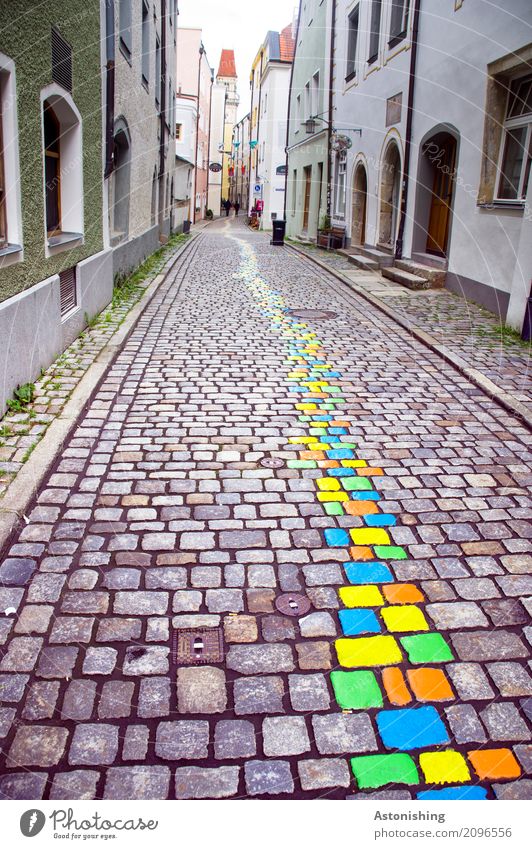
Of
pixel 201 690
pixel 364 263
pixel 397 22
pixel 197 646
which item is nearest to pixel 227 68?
pixel 397 22

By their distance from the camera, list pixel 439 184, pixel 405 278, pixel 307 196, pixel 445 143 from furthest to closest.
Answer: pixel 307 196, pixel 439 184, pixel 445 143, pixel 405 278

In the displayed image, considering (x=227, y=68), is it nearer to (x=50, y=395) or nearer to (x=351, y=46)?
(x=351, y=46)

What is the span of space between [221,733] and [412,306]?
980cm

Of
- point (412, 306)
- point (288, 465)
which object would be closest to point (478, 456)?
point (288, 465)

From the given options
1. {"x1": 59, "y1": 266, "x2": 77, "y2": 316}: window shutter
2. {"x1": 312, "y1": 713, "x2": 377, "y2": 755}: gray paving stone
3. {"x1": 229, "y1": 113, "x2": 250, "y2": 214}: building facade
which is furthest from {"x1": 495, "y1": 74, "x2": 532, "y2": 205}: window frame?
{"x1": 229, "y1": 113, "x2": 250, "y2": 214}: building facade

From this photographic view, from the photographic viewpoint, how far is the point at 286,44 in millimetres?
40250

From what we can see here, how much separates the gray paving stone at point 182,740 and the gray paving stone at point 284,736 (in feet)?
0.75

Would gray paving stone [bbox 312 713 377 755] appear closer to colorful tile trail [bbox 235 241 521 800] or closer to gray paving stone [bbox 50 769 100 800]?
colorful tile trail [bbox 235 241 521 800]

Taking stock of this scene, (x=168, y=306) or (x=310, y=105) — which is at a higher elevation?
(x=310, y=105)

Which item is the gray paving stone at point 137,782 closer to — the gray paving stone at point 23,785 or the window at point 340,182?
the gray paving stone at point 23,785

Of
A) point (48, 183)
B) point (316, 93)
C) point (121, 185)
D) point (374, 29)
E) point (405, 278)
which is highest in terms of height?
point (374, 29)

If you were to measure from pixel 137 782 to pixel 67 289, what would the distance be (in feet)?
22.2

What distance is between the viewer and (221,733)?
8.66 feet
